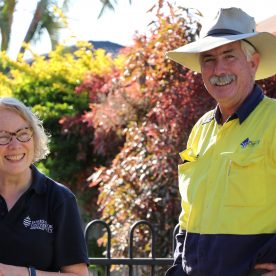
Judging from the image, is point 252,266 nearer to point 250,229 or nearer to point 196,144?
point 250,229

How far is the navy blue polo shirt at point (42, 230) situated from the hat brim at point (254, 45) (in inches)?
32.4

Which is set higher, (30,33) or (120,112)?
(30,33)

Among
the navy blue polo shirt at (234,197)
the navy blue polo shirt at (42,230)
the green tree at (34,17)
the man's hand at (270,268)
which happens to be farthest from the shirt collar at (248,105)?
the green tree at (34,17)

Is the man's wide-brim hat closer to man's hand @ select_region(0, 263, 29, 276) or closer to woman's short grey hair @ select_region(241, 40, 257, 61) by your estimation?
woman's short grey hair @ select_region(241, 40, 257, 61)

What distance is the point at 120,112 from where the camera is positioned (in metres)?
7.80

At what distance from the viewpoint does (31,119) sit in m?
3.50

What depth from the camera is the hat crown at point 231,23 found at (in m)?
3.30

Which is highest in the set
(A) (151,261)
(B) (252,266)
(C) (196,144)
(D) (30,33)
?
(D) (30,33)

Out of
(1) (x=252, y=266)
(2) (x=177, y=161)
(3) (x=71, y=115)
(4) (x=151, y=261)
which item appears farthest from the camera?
(3) (x=71, y=115)

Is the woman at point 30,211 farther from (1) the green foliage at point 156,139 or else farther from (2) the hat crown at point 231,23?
(1) the green foliage at point 156,139

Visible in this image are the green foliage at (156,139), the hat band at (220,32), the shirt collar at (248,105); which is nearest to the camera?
the shirt collar at (248,105)

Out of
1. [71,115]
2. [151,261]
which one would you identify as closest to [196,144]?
[151,261]

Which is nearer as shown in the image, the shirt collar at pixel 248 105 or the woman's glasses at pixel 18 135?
the shirt collar at pixel 248 105

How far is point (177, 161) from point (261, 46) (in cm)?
312
